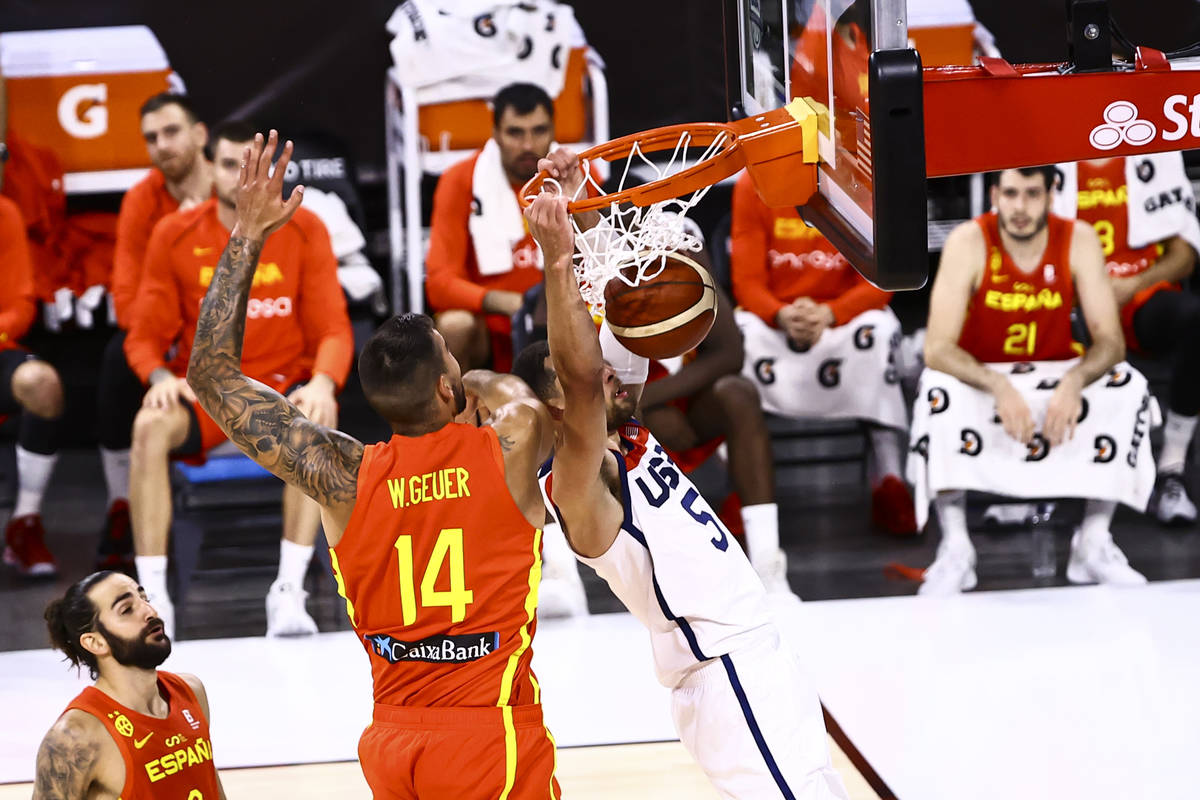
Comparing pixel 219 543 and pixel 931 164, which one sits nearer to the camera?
pixel 931 164

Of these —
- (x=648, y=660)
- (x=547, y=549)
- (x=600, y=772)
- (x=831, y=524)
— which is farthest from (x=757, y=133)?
(x=831, y=524)

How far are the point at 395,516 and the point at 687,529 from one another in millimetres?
679

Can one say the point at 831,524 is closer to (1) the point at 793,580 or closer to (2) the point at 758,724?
(1) the point at 793,580

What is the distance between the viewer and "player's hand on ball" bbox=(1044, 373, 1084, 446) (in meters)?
5.12

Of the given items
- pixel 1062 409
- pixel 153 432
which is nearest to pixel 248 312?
pixel 153 432

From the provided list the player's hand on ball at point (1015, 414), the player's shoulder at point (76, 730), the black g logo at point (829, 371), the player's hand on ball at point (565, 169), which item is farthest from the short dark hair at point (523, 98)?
the player's shoulder at point (76, 730)

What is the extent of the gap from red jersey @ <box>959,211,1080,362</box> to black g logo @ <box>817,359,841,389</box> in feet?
1.70

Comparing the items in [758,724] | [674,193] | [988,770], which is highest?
[674,193]

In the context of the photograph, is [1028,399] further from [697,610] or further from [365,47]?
[365,47]

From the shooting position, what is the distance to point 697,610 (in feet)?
9.85

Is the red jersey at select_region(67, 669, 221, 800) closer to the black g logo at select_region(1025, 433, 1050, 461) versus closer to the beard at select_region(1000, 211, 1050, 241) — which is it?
the black g logo at select_region(1025, 433, 1050, 461)

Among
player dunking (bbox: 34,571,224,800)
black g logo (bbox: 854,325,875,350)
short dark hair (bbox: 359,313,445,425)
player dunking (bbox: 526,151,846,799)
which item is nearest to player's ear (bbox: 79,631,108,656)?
player dunking (bbox: 34,571,224,800)

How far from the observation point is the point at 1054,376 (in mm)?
5301

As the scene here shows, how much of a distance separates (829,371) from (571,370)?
3.48 meters
